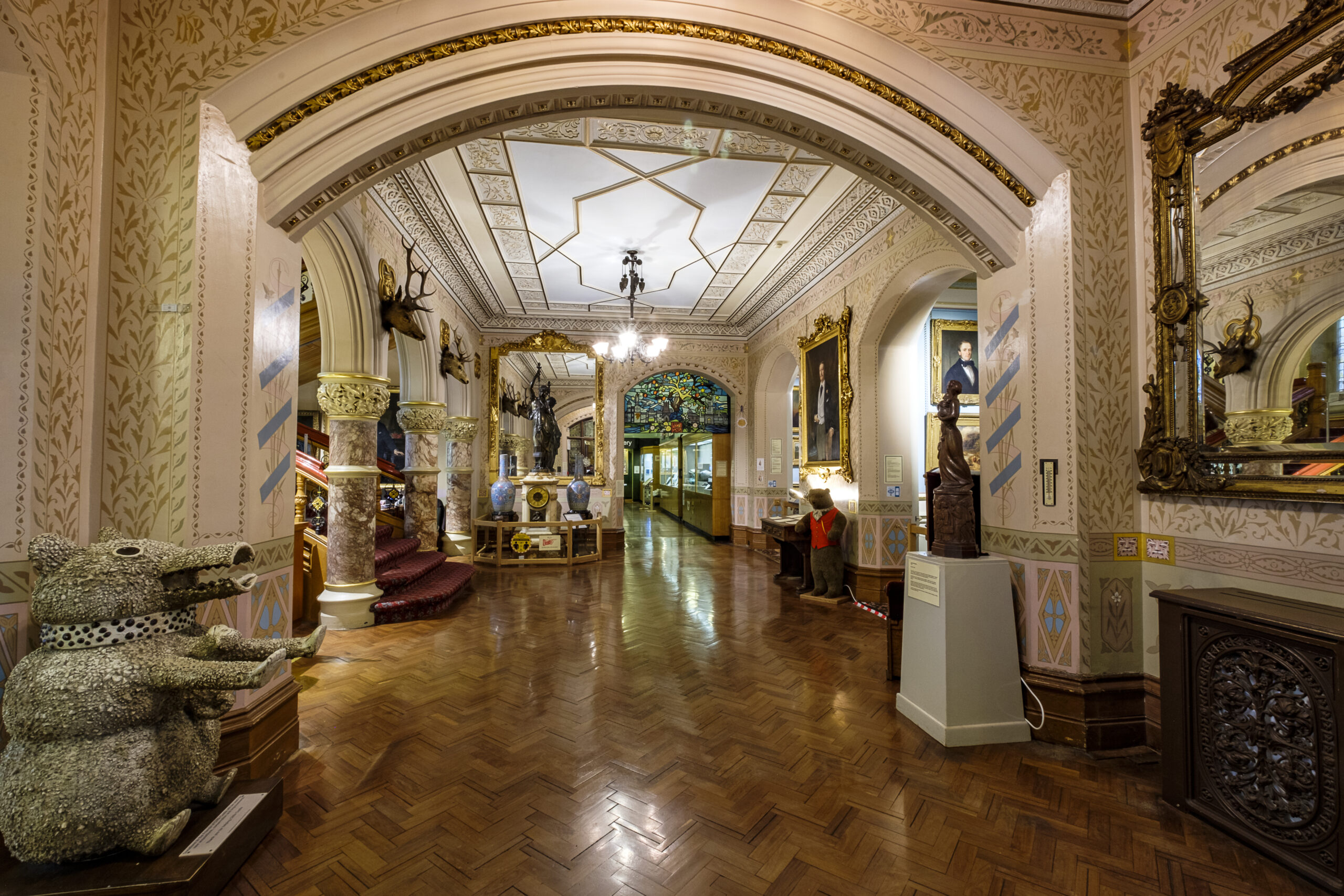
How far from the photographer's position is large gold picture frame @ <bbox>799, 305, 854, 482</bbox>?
6.23 m

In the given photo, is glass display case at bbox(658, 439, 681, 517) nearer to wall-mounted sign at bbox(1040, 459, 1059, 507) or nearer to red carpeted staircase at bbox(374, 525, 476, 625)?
red carpeted staircase at bbox(374, 525, 476, 625)

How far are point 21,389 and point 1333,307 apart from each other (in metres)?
4.86

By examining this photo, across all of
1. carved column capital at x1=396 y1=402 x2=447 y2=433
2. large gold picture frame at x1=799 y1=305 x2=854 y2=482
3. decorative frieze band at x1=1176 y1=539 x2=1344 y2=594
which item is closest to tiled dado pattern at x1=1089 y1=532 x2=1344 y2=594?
decorative frieze band at x1=1176 y1=539 x2=1344 y2=594

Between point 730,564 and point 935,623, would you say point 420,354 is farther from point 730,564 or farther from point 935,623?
point 935,623

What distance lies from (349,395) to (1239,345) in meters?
Answer: 5.83

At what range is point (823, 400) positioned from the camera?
6918 millimetres

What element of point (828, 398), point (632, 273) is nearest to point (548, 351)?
point (632, 273)

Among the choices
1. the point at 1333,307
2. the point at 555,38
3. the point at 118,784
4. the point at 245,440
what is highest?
the point at 555,38

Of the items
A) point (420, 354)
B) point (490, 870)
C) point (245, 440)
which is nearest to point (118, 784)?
point (490, 870)

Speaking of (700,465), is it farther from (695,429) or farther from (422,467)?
(422,467)

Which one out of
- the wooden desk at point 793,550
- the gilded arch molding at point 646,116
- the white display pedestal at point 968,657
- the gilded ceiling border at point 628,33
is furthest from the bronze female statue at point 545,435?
the white display pedestal at point 968,657

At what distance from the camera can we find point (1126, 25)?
3.05 meters

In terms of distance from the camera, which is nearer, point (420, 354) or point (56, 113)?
point (56, 113)

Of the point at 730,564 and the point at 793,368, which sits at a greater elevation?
the point at 793,368
